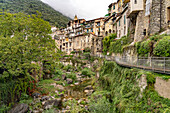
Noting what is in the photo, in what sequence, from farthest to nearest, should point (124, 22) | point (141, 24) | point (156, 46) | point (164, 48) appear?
point (124, 22) → point (141, 24) → point (156, 46) → point (164, 48)

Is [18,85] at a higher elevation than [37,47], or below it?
below

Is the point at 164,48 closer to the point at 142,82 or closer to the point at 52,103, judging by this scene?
the point at 142,82

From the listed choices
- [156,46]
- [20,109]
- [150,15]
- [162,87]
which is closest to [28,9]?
[20,109]

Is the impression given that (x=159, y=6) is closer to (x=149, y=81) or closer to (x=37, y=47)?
(x=149, y=81)

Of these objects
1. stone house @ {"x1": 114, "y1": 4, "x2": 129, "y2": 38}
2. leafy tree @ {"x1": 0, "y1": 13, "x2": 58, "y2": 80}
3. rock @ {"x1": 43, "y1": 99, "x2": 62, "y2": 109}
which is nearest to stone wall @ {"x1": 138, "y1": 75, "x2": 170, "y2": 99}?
rock @ {"x1": 43, "y1": 99, "x2": 62, "y2": 109}

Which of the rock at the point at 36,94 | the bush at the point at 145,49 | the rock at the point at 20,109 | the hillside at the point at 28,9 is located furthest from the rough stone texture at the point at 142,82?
the hillside at the point at 28,9

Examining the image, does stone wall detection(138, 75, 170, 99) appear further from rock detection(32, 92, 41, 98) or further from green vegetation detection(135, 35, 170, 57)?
rock detection(32, 92, 41, 98)

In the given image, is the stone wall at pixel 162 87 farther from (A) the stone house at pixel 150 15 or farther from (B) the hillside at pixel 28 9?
(B) the hillside at pixel 28 9

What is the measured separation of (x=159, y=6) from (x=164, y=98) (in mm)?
14413

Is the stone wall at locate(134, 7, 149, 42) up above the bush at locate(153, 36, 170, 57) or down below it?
above

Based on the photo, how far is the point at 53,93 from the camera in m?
19.1

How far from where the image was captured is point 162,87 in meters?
7.62

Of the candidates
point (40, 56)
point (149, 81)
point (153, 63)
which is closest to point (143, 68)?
point (153, 63)

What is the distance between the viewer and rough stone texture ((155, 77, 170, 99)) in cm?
721
